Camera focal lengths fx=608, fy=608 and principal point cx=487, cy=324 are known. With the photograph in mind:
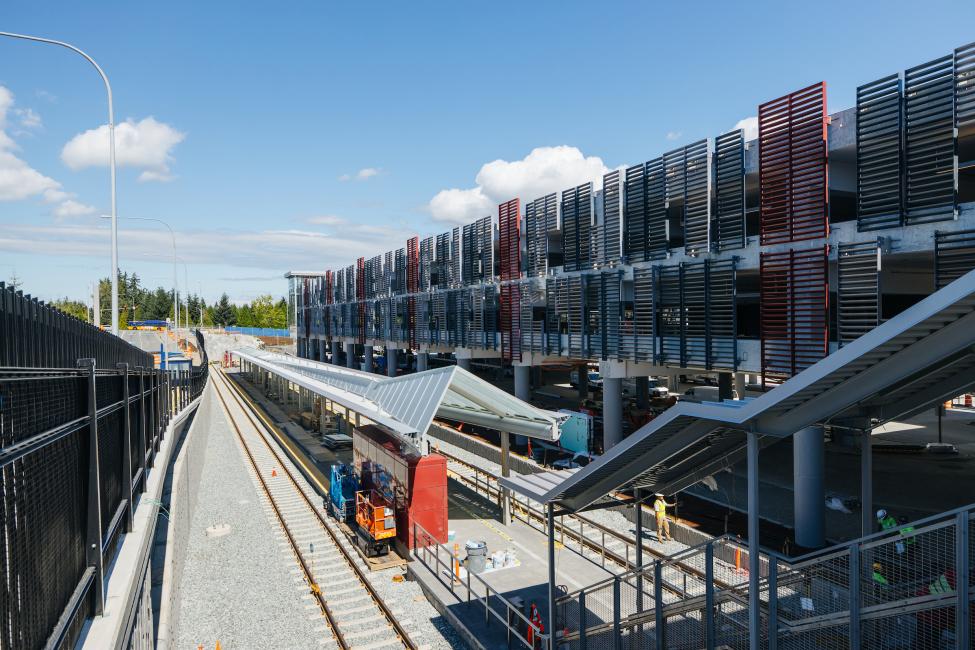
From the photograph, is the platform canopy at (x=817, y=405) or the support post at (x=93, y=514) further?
the support post at (x=93, y=514)

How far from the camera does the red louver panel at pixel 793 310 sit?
58.8 feet

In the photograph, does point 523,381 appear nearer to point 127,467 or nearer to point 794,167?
point 794,167

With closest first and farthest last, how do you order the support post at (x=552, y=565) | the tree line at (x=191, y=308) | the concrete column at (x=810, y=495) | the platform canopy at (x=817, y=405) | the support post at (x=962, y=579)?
1. the platform canopy at (x=817, y=405)
2. the support post at (x=962, y=579)
3. the support post at (x=552, y=565)
4. the concrete column at (x=810, y=495)
5. the tree line at (x=191, y=308)

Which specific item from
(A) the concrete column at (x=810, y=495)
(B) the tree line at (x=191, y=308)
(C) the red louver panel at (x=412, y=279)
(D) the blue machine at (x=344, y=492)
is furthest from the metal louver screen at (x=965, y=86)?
(B) the tree line at (x=191, y=308)

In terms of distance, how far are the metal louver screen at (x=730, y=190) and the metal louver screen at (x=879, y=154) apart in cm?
394

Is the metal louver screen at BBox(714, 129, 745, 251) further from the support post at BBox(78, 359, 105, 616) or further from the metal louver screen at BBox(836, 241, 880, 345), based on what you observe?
the support post at BBox(78, 359, 105, 616)

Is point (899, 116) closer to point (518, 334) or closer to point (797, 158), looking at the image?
point (797, 158)

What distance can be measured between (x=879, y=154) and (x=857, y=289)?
366 cm

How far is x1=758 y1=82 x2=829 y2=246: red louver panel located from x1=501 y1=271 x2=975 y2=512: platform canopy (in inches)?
468

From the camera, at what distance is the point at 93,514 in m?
6.34

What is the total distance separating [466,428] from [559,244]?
41.4 feet

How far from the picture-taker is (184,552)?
653 inches

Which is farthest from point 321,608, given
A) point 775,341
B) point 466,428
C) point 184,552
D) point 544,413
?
point 466,428

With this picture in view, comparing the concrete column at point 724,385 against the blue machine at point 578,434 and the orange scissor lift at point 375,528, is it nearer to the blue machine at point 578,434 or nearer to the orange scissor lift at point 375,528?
the blue machine at point 578,434
